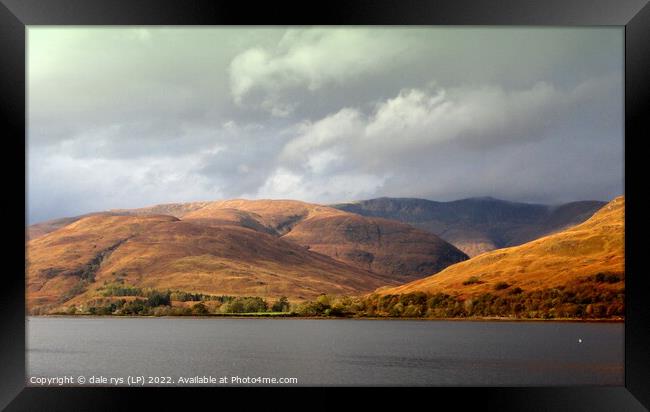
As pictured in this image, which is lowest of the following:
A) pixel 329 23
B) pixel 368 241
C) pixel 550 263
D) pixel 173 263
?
pixel 173 263

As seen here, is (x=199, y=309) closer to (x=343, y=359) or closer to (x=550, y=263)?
(x=550, y=263)

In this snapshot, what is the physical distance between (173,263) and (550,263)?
70313 mm

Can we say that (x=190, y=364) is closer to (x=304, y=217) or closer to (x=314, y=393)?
(x=314, y=393)

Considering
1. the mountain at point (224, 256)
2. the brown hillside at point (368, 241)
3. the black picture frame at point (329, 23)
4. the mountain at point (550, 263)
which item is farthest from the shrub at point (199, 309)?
the black picture frame at point (329, 23)

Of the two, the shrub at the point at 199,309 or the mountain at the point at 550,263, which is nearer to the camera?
the mountain at the point at 550,263

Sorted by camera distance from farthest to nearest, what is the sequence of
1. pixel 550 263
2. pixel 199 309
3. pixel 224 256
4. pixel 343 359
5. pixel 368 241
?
pixel 368 241 < pixel 224 256 < pixel 199 309 < pixel 550 263 < pixel 343 359

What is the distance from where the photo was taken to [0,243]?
9.79 meters

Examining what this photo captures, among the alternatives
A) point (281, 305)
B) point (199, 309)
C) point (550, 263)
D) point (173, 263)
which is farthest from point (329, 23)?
point (173, 263)

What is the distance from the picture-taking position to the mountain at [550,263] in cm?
11094

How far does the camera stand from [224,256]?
5940 inches

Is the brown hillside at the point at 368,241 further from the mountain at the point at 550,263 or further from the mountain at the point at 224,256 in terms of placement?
the mountain at the point at 550,263

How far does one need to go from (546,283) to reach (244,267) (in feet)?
200

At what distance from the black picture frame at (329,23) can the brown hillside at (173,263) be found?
123 metres

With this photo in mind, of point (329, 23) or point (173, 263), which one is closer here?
point (329, 23)
